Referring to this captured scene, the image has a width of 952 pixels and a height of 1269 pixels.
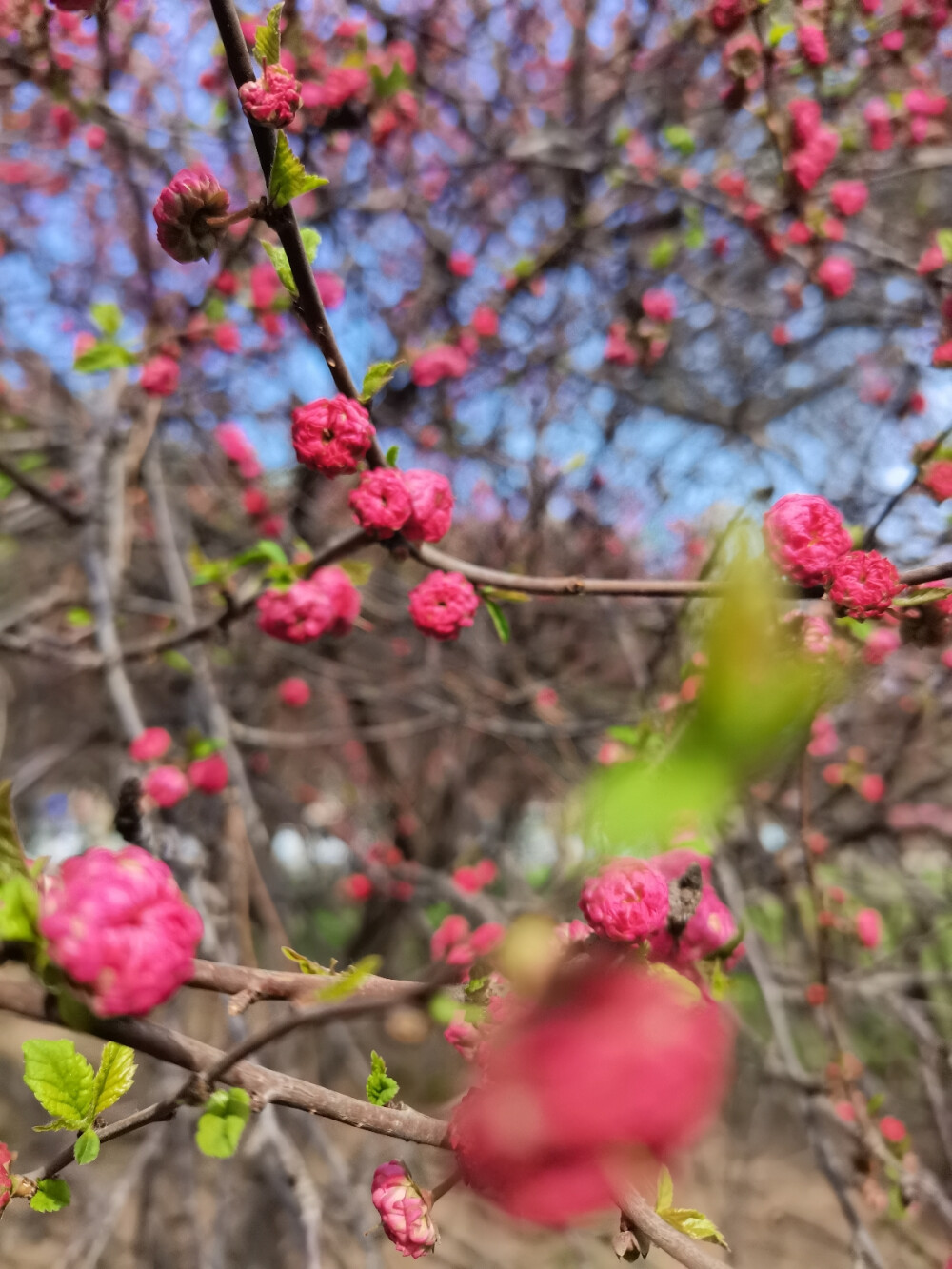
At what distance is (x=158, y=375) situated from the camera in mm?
2240

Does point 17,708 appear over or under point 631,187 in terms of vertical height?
under

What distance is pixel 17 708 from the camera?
530cm

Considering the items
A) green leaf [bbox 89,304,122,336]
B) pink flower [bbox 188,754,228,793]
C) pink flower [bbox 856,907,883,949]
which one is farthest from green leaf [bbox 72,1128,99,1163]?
pink flower [bbox 856,907,883,949]

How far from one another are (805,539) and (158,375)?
1.91m

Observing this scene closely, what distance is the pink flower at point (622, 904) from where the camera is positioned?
2.58 ft

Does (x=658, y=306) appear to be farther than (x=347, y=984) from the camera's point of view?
Yes

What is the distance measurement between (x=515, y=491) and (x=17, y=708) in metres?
3.75

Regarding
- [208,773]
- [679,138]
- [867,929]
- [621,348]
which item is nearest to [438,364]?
[621,348]

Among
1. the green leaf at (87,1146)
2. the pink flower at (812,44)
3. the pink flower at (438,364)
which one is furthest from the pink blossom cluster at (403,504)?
the pink flower at (812,44)

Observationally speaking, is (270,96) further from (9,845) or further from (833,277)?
(833,277)

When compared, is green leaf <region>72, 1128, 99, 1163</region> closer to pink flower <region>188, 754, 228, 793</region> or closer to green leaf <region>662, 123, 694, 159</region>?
pink flower <region>188, 754, 228, 793</region>

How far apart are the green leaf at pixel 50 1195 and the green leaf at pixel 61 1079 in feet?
0.34

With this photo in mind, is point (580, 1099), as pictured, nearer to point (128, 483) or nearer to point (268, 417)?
point (128, 483)

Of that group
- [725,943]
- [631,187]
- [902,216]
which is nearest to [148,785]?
[725,943]
